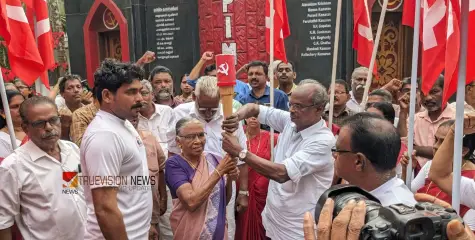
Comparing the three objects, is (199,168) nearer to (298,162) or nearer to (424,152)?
(298,162)

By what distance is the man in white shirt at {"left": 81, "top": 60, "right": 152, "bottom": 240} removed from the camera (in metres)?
2.25

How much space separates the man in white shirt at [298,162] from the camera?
2.87 metres

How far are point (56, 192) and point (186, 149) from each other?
905 mm

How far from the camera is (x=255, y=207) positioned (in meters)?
3.92

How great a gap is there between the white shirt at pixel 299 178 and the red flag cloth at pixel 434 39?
27.8 inches

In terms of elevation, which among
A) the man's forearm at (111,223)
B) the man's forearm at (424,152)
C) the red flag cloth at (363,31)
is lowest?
the man's forearm at (424,152)

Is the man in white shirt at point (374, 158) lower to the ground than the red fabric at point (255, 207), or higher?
higher

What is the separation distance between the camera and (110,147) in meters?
2.27

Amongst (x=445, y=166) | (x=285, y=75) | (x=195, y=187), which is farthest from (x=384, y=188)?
(x=285, y=75)

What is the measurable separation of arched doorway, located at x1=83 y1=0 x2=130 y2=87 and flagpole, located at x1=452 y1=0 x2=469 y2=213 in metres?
8.67

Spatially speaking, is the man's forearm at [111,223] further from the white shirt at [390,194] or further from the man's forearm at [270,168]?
the white shirt at [390,194]

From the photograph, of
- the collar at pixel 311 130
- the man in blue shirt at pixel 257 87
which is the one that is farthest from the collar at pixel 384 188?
the man in blue shirt at pixel 257 87

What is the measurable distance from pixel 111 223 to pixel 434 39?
207 cm

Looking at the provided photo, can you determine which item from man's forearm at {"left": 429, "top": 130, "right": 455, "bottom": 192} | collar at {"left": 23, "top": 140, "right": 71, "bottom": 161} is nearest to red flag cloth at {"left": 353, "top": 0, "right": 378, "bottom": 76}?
man's forearm at {"left": 429, "top": 130, "right": 455, "bottom": 192}
